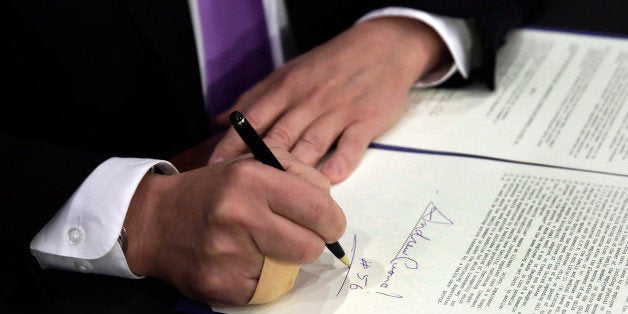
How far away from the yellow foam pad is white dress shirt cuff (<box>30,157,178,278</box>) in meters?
0.16

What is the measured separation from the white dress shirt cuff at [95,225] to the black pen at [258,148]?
0.13 m

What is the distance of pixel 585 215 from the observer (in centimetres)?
91

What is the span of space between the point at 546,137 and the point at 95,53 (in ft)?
2.07

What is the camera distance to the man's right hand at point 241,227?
804 millimetres

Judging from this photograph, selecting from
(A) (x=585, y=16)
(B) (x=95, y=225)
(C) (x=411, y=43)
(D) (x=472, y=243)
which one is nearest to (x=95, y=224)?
(B) (x=95, y=225)

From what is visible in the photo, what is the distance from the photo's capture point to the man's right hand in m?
0.80

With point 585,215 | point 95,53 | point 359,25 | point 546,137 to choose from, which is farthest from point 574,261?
point 95,53

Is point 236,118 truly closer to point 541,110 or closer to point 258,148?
point 258,148

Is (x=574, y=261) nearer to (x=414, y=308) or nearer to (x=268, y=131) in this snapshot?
(x=414, y=308)

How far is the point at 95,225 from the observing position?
90 cm

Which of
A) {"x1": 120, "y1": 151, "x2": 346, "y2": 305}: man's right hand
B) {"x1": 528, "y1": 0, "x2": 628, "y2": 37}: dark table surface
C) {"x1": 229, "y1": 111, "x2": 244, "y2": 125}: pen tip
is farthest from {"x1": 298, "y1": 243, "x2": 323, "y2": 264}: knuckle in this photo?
{"x1": 528, "y1": 0, "x2": 628, "y2": 37}: dark table surface
